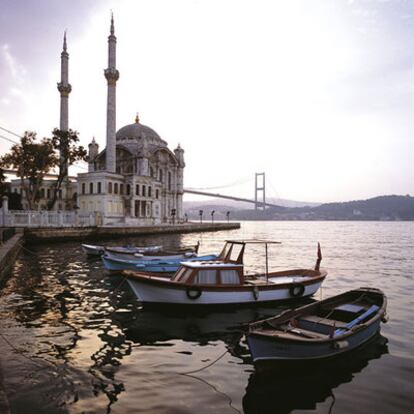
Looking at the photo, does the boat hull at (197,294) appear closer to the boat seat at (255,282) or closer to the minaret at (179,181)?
the boat seat at (255,282)

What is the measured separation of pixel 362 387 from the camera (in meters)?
7.75

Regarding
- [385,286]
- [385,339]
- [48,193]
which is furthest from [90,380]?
[48,193]

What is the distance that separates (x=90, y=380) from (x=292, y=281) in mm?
9252

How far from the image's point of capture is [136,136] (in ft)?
257

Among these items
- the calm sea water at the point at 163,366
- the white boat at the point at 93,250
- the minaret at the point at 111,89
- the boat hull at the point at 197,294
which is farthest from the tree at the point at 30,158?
the boat hull at the point at 197,294

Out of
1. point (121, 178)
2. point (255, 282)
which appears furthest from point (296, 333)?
point (121, 178)

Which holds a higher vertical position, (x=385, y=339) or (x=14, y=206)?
(x=14, y=206)

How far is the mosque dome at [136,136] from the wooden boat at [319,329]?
63.3 meters

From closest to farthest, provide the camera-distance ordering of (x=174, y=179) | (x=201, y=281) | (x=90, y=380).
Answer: (x=90, y=380) → (x=201, y=281) → (x=174, y=179)

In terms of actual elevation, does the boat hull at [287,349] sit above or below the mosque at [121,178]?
below

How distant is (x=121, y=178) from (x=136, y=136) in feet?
68.9

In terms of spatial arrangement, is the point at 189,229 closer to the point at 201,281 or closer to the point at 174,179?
the point at 174,179

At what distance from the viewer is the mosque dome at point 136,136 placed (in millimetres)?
74250

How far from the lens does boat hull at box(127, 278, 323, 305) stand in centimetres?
1280
